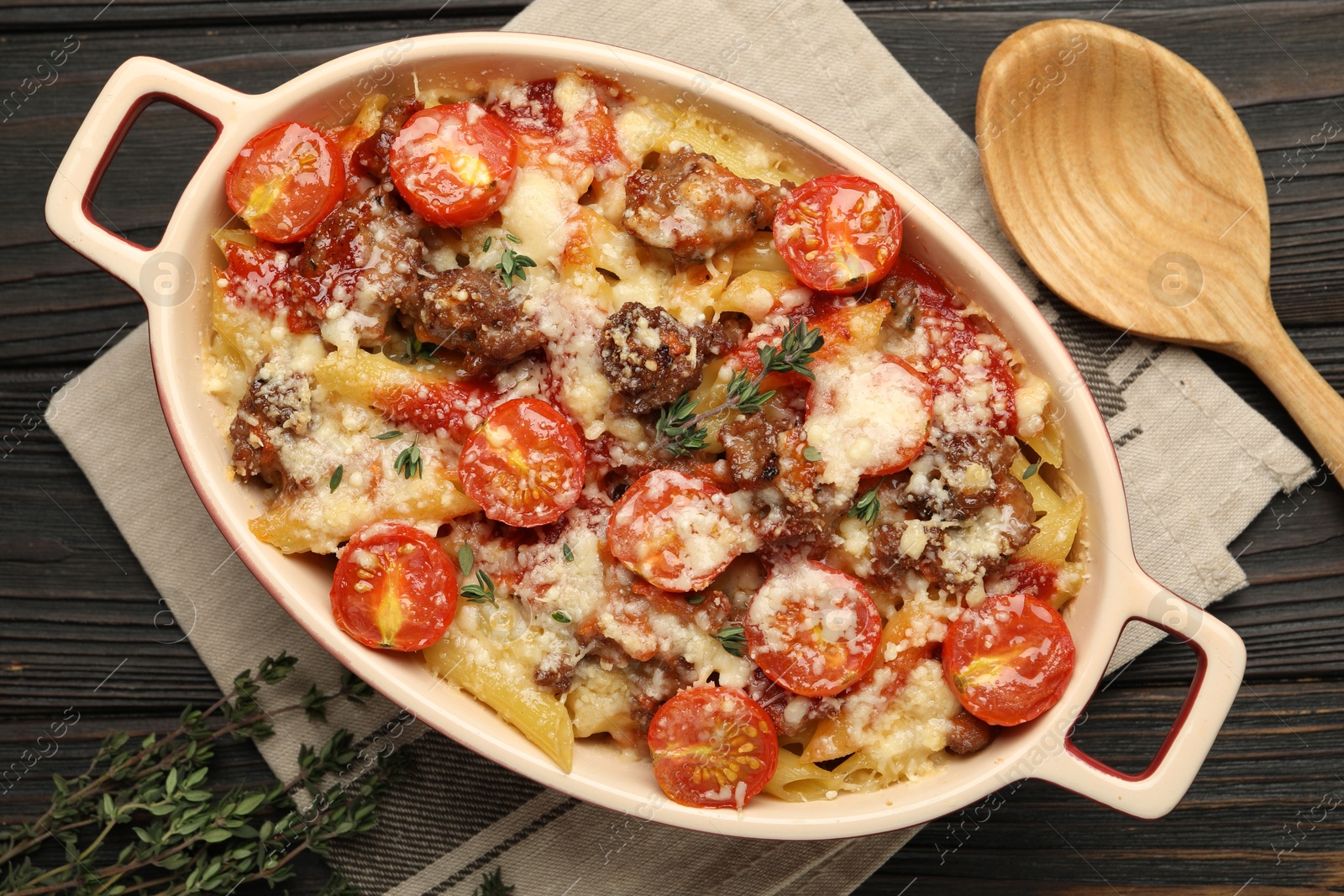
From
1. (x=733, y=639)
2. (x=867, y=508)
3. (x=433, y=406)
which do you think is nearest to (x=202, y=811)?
(x=433, y=406)

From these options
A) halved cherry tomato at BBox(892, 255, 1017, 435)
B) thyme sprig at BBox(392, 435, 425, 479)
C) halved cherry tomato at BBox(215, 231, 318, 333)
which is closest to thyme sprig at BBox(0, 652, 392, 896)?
thyme sprig at BBox(392, 435, 425, 479)

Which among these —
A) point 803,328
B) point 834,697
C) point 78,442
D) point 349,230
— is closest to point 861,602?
point 834,697

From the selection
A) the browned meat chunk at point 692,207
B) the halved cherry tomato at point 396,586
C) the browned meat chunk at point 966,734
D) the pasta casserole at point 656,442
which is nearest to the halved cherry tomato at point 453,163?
the pasta casserole at point 656,442

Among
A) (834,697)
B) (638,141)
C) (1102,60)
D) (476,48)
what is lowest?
(834,697)

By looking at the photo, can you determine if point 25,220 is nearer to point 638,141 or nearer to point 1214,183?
point 638,141

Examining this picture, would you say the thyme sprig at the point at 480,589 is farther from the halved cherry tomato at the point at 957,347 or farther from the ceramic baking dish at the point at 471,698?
the halved cherry tomato at the point at 957,347

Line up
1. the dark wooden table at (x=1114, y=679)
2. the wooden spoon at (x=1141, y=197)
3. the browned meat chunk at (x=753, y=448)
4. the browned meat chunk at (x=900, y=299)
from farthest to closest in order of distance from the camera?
the dark wooden table at (x=1114, y=679) < the wooden spoon at (x=1141, y=197) < the browned meat chunk at (x=900, y=299) < the browned meat chunk at (x=753, y=448)

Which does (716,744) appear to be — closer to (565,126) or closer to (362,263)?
(362,263)
